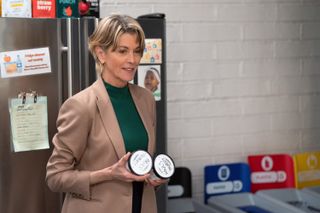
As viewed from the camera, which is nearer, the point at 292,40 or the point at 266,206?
the point at 266,206

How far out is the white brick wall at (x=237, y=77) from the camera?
3.41m

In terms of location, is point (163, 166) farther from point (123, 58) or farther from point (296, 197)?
point (296, 197)

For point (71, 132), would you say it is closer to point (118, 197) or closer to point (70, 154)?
point (70, 154)

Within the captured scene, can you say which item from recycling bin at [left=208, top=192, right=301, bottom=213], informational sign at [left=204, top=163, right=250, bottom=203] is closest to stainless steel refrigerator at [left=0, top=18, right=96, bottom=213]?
recycling bin at [left=208, top=192, right=301, bottom=213]

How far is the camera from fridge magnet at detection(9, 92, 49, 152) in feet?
7.72

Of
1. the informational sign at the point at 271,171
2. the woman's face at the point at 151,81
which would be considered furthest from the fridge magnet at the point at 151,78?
the informational sign at the point at 271,171

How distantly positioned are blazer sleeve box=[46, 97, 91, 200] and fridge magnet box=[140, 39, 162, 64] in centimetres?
87

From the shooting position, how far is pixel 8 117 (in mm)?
2344

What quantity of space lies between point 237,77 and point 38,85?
1.58 meters

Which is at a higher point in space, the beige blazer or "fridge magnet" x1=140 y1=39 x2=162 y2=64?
"fridge magnet" x1=140 y1=39 x2=162 y2=64

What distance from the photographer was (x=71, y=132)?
1.82 m

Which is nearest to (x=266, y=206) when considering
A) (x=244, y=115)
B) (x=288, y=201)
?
(x=288, y=201)

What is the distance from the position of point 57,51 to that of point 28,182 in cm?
58

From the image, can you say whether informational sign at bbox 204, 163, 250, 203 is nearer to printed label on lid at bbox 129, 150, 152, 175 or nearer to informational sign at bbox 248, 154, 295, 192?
informational sign at bbox 248, 154, 295, 192
